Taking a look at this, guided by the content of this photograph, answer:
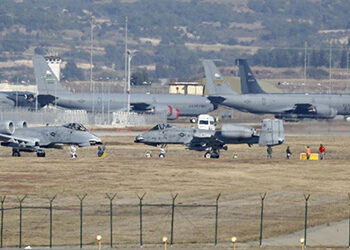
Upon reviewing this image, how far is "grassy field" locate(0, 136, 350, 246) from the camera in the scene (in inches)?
1948

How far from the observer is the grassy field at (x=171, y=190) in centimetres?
4947

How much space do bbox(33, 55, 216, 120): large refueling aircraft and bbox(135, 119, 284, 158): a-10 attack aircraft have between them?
6385 centimetres

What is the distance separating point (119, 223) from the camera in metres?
51.0

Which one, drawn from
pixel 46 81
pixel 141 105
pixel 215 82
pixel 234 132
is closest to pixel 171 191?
pixel 234 132

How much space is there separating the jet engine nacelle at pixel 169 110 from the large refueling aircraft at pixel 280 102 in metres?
5.55

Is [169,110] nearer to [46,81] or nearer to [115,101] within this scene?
[115,101]

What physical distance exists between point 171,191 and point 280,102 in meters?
87.6

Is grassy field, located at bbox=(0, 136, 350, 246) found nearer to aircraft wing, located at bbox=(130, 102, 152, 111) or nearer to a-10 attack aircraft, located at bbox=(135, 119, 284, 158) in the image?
a-10 attack aircraft, located at bbox=(135, 119, 284, 158)

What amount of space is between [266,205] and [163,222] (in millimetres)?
8828

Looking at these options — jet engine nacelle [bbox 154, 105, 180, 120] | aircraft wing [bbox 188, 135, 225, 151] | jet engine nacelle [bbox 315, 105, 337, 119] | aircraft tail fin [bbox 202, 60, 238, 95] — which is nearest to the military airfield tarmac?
aircraft wing [bbox 188, 135, 225, 151]

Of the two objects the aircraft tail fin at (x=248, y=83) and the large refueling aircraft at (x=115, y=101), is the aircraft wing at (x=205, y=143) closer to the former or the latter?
the large refueling aircraft at (x=115, y=101)

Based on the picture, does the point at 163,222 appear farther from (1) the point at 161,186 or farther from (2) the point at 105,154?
(2) the point at 105,154

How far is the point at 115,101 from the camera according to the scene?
6107 inches

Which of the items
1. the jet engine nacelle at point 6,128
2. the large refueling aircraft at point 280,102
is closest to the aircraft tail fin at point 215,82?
the large refueling aircraft at point 280,102
